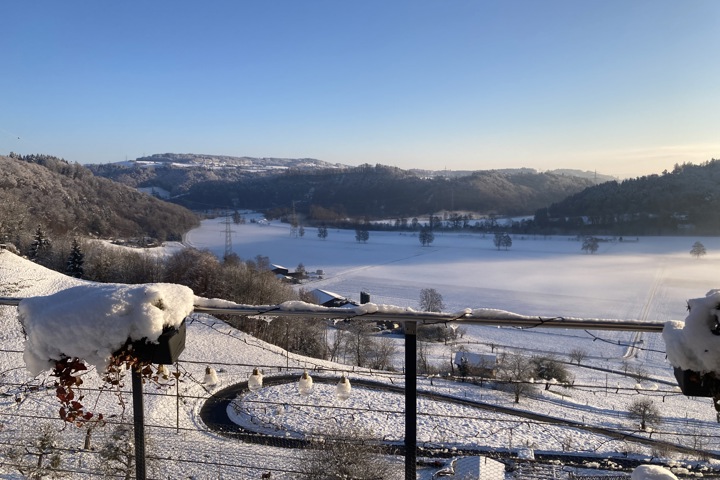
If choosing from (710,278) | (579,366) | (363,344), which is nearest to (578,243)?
(710,278)

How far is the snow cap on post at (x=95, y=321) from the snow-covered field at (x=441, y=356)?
11 cm

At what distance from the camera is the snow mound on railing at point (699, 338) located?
4.34 ft

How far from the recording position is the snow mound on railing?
4.34 feet

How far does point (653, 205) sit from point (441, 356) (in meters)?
32.3

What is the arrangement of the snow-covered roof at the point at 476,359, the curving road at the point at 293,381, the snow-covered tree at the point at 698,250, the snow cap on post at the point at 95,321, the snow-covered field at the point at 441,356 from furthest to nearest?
1. the snow-covered tree at the point at 698,250
2. the snow-covered roof at the point at 476,359
3. the curving road at the point at 293,381
4. the snow-covered field at the point at 441,356
5. the snow cap on post at the point at 95,321

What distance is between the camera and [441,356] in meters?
18.5

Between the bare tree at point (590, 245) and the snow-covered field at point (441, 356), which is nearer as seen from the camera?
the snow-covered field at point (441, 356)

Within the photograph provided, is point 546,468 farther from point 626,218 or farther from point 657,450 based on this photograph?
point 626,218

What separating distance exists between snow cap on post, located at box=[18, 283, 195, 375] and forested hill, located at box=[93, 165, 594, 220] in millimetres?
56006

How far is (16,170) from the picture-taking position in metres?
37.6

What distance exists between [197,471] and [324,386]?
6.19 meters

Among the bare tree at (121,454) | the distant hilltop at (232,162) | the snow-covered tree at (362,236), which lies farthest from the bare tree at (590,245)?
the distant hilltop at (232,162)

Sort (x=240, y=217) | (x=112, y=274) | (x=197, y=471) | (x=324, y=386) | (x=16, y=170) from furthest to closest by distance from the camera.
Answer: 1. (x=240, y=217)
2. (x=16, y=170)
3. (x=112, y=274)
4. (x=324, y=386)
5. (x=197, y=471)

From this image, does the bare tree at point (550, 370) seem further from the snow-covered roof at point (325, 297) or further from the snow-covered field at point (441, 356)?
the snow-covered roof at point (325, 297)
